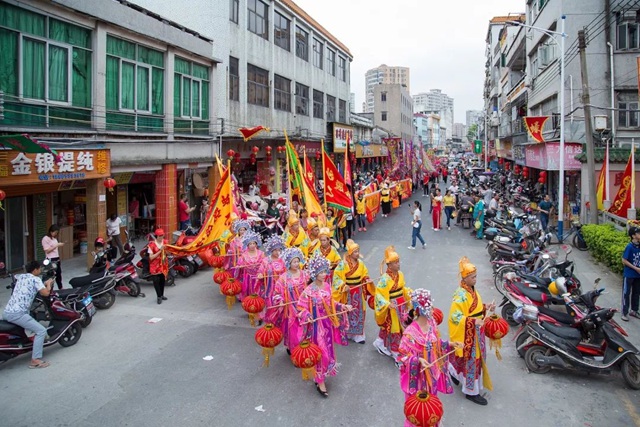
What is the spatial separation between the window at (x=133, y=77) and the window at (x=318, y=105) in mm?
16061

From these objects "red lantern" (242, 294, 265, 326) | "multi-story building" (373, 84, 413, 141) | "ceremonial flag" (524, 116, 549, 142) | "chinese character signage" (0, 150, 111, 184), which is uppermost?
"multi-story building" (373, 84, 413, 141)

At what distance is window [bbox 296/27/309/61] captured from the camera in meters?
29.4

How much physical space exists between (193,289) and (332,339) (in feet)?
19.8

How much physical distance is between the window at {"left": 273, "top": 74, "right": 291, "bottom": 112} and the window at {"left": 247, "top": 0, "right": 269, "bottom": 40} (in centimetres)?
240

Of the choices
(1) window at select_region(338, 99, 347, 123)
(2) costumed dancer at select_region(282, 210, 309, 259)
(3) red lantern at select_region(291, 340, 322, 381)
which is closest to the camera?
(3) red lantern at select_region(291, 340, 322, 381)

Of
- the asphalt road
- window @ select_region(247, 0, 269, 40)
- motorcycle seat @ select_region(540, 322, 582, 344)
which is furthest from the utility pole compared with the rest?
window @ select_region(247, 0, 269, 40)

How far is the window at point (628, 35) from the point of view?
67.9 ft

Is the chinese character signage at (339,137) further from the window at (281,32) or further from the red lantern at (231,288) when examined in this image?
the red lantern at (231,288)

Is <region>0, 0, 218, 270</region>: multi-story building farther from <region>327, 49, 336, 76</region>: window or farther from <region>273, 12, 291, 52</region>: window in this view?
<region>327, 49, 336, 76</region>: window

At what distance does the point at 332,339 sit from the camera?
678cm

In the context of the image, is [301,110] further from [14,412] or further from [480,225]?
[14,412]

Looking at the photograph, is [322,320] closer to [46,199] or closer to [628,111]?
[46,199]

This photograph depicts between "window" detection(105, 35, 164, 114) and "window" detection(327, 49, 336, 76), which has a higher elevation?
"window" detection(327, 49, 336, 76)

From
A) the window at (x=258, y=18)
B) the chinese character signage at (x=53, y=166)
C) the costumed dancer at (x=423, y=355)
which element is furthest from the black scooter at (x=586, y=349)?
the window at (x=258, y=18)
